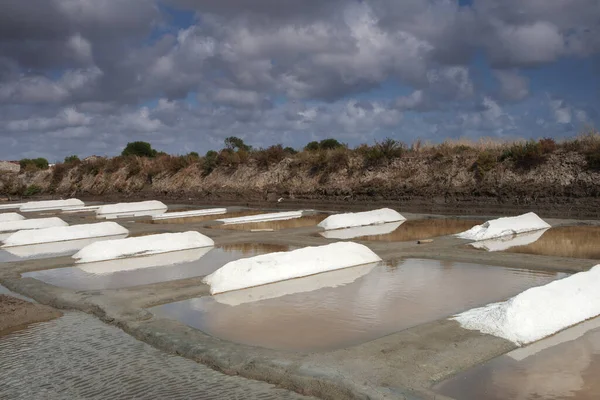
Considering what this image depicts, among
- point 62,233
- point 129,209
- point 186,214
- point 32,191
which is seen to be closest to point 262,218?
point 186,214

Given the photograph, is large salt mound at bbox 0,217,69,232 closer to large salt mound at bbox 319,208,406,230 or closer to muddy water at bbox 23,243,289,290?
muddy water at bbox 23,243,289,290

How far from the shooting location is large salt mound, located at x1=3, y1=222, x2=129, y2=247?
1090 centimetres

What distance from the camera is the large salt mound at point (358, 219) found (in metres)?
12.2

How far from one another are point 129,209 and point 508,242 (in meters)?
14.0

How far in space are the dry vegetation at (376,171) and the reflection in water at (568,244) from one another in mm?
3936

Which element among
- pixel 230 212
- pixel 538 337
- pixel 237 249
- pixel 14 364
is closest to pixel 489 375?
pixel 538 337

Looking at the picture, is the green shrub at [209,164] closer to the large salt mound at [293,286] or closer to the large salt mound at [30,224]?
the large salt mound at [30,224]

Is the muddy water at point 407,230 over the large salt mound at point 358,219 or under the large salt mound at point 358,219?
under

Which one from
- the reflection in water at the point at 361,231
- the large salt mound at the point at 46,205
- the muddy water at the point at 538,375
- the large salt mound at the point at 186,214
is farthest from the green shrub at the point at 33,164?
the muddy water at the point at 538,375

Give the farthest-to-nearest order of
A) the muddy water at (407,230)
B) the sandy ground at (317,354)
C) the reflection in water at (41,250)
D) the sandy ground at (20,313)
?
the muddy water at (407,230)
the reflection in water at (41,250)
the sandy ground at (20,313)
the sandy ground at (317,354)

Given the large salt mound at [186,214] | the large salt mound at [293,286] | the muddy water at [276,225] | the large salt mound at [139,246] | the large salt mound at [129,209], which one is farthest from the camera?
the large salt mound at [129,209]

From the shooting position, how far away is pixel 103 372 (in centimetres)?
360

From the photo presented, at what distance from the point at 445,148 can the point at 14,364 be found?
16398 millimetres

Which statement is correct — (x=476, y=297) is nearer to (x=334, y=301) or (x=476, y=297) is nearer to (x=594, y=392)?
(x=334, y=301)
